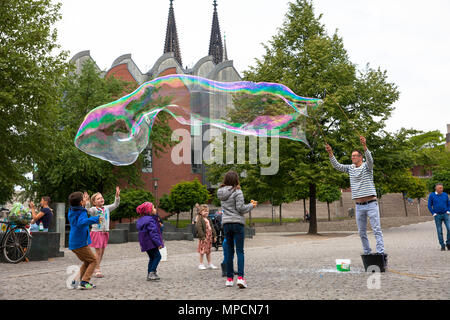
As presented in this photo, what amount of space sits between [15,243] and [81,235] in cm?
573

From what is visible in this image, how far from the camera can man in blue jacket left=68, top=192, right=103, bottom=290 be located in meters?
6.70

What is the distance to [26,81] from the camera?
17.9 m

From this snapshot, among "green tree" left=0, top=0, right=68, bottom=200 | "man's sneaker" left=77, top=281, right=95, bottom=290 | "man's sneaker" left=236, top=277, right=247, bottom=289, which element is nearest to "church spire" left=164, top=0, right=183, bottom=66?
"green tree" left=0, top=0, right=68, bottom=200

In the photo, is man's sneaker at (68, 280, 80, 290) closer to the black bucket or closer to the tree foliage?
the black bucket

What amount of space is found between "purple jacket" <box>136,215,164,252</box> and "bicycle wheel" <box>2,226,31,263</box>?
5272 mm

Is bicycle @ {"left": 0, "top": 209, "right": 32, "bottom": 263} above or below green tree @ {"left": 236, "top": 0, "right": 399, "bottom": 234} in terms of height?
below

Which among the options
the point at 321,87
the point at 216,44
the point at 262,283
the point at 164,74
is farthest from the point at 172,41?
the point at 262,283

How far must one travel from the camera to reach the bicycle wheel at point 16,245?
1138 centimetres

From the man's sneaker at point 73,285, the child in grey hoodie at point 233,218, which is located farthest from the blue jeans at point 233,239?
the man's sneaker at point 73,285

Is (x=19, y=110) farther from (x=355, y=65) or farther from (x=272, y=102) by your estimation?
(x=355, y=65)

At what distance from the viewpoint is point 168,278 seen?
25.4ft

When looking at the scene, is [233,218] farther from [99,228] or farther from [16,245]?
[16,245]

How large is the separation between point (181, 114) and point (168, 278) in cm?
386
